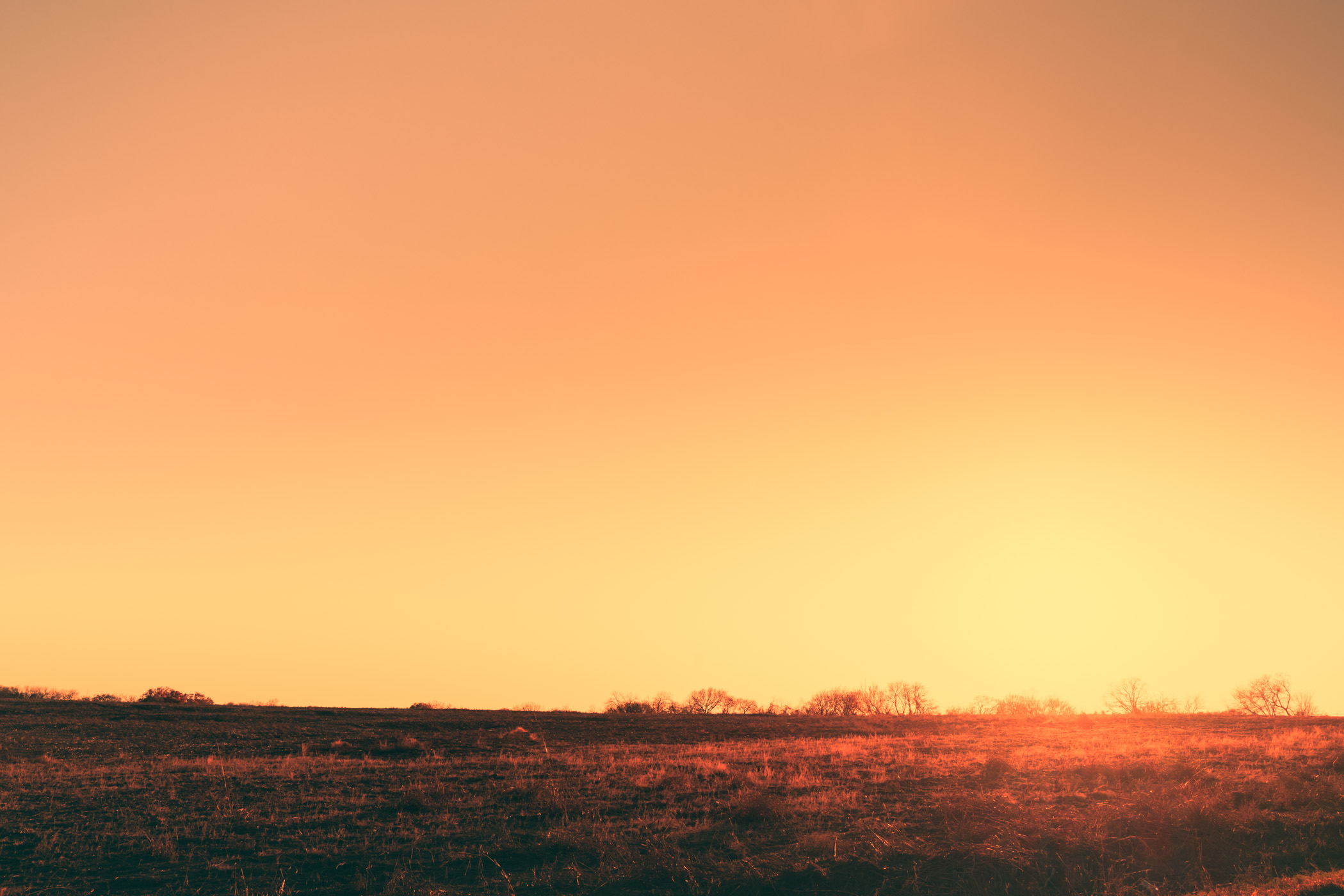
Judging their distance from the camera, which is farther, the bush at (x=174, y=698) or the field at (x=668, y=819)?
→ the bush at (x=174, y=698)

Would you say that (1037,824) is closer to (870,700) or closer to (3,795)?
(3,795)

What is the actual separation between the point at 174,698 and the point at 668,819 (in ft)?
187

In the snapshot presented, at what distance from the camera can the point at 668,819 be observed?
1938 centimetres

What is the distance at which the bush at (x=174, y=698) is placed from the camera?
53125 millimetres

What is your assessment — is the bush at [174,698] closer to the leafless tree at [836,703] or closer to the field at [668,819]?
the field at [668,819]

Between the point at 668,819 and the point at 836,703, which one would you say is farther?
the point at 836,703

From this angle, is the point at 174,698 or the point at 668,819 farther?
the point at 174,698

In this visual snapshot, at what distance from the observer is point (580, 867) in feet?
52.0

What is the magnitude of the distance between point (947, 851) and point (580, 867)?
8.05 meters

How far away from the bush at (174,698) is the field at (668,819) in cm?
2076

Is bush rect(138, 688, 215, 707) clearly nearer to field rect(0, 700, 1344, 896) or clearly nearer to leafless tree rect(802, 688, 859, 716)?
field rect(0, 700, 1344, 896)

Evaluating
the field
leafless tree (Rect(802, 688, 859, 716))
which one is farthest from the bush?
leafless tree (Rect(802, 688, 859, 716))

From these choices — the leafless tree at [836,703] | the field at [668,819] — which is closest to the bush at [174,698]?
the field at [668,819]

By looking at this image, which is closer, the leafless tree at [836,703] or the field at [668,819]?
the field at [668,819]
